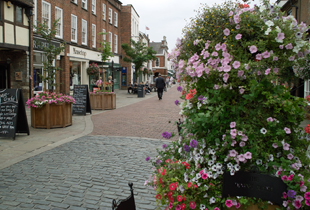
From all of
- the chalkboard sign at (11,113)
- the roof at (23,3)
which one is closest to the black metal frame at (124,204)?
the chalkboard sign at (11,113)

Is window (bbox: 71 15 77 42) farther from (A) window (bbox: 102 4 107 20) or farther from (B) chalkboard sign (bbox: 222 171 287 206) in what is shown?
(B) chalkboard sign (bbox: 222 171 287 206)

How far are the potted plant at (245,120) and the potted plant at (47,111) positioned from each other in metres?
7.27

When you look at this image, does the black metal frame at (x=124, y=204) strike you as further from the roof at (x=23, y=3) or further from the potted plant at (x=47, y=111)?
the roof at (x=23, y=3)

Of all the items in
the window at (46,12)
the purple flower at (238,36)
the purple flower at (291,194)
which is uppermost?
the window at (46,12)

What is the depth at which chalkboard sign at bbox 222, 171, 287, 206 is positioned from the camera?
6.37 feet

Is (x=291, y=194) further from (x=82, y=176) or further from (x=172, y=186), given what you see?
(x=82, y=176)

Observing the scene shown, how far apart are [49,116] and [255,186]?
7.99 m

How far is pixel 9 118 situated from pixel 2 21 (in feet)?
28.5

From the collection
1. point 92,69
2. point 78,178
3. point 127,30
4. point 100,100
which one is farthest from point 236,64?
point 127,30

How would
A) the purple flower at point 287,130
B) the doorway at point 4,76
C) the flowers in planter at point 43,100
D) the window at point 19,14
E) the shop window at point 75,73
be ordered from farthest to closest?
the shop window at point 75,73 → the doorway at point 4,76 → the window at point 19,14 → the flowers in planter at point 43,100 → the purple flower at point 287,130

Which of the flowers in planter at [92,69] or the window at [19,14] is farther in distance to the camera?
the flowers in planter at [92,69]

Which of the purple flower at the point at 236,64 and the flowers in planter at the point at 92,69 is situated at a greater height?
the flowers in planter at the point at 92,69

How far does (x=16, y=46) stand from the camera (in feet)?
48.3

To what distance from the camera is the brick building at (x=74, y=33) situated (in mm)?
17812
